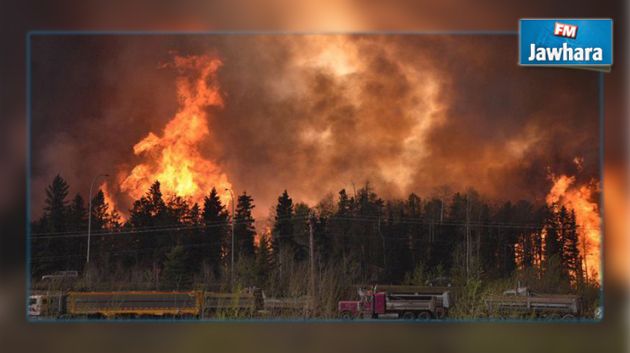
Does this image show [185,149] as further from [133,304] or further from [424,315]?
[424,315]

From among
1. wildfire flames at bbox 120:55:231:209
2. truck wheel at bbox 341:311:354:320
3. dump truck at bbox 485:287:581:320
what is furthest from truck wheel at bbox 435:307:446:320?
wildfire flames at bbox 120:55:231:209

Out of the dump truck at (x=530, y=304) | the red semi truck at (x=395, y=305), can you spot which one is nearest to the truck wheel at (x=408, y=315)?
the red semi truck at (x=395, y=305)

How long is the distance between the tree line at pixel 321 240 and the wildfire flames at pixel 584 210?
25cm

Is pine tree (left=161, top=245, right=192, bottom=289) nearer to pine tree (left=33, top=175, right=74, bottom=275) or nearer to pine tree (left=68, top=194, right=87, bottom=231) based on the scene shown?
pine tree (left=68, top=194, right=87, bottom=231)

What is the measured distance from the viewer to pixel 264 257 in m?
14.8

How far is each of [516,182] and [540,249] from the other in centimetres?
110

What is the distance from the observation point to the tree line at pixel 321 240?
1466 cm

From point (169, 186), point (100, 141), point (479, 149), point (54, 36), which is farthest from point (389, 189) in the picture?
point (54, 36)

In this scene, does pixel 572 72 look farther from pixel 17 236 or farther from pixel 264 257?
pixel 17 236

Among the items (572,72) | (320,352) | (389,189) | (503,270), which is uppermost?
(572,72)

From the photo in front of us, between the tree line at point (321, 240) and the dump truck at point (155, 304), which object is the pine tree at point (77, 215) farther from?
the dump truck at point (155, 304)

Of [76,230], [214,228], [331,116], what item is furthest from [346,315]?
[76,230]

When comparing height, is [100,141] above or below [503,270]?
above

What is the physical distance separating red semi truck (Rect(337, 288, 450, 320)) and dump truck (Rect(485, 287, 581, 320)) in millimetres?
779
